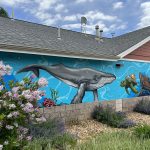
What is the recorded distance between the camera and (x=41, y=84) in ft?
17.4

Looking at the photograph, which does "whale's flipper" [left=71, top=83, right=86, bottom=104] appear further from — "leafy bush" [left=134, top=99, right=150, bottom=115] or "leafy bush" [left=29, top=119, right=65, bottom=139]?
"leafy bush" [left=29, top=119, right=65, bottom=139]

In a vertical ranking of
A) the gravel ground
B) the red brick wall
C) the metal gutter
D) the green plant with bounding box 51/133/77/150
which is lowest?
the gravel ground

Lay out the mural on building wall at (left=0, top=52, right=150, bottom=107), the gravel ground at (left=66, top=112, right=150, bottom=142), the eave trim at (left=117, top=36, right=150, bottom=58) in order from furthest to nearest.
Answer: the eave trim at (left=117, top=36, right=150, bottom=58) → the mural on building wall at (left=0, top=52, right=150, bottom=107) → the gravel ground at (left=66, top=112, right=150, bottom=142)

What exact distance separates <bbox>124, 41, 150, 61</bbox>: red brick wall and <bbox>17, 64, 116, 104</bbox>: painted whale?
6.68ft

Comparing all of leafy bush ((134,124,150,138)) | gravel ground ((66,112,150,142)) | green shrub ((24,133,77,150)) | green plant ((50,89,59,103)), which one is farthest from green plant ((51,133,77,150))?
green plant ((50,89,59,103))

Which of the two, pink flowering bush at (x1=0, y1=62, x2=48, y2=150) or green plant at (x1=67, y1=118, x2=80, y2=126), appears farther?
green plant at (x1=67, y1=118, x2=80, y2=126)

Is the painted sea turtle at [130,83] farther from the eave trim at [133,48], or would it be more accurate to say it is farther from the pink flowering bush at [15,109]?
the pink flowering bush at [15,109]

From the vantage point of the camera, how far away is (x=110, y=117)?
1068 centimetres

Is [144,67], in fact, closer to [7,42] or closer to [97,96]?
[97,96]

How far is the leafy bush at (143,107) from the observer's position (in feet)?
43.1

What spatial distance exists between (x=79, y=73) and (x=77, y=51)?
3.87ft

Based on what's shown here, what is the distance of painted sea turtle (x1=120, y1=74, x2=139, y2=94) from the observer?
15.3m

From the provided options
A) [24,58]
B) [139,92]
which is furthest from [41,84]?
[139,92]

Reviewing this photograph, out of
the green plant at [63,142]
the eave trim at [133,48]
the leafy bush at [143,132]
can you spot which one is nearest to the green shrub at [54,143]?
the green plant at [63,142]
